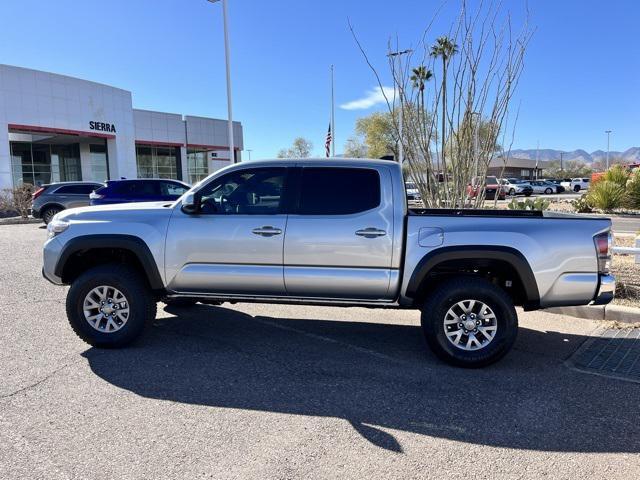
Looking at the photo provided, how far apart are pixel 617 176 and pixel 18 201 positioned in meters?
25.1

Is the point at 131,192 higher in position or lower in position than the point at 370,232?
higher

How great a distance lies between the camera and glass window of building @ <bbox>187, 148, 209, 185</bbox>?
46.4m

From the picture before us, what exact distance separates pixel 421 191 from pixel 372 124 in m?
46.9

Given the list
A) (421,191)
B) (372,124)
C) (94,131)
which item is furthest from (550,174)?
(421,191)

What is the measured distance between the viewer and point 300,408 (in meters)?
3.76

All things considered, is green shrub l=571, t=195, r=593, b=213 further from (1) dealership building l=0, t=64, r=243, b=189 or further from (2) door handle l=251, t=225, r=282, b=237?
(1) dealership building l=0, t=64, r=243, b=189

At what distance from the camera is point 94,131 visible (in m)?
31.9

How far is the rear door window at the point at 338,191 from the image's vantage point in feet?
15.6

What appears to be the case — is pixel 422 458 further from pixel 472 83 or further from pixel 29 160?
pixel 29 160

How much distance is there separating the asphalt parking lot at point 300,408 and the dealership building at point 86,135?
2723 centimetres

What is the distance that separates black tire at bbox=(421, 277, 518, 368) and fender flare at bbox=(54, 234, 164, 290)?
2.67 meters

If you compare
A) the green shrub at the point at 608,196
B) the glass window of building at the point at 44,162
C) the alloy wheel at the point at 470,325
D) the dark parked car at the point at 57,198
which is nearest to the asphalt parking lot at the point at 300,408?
the alloy wheel at the point at 470,325

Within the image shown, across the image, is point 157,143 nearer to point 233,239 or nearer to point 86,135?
point 86,135

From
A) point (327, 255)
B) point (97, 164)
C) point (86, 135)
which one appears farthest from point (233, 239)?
point (97, 164)
